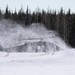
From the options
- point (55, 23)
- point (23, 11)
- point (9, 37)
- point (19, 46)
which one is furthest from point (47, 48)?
point (23, 11)

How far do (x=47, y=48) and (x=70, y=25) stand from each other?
18.1 m

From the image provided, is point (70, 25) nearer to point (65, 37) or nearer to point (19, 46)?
point (65, 37)

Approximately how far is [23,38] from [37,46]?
3342 mm

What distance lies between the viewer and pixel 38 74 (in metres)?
8.92

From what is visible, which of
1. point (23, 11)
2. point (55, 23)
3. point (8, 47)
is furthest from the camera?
point (23, 11)

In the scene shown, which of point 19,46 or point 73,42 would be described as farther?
point 73,42

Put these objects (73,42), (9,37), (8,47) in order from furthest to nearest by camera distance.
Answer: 1. (73,42)
2. (9,37)
3. (8,47)

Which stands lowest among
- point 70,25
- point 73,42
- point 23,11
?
point 73,42

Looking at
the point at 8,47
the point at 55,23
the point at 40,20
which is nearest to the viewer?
the point at 8,47

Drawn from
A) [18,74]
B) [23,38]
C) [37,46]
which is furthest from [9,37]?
[18,74]

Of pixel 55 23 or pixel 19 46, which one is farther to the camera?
pixel 55 23

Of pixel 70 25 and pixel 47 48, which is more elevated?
pixel 70 25

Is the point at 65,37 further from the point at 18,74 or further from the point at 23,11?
the point at 18,74

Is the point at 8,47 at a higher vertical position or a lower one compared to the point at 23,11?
lower
